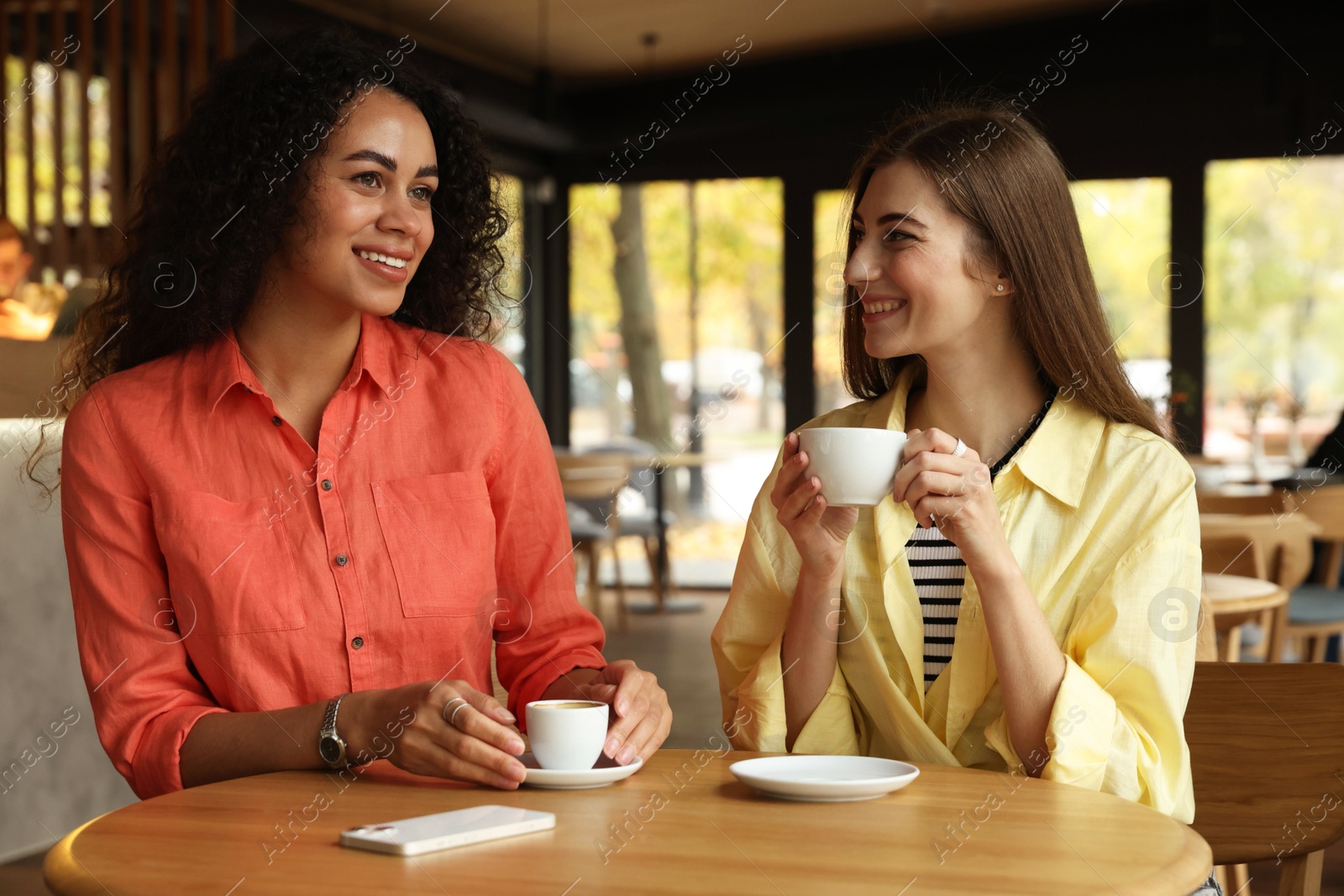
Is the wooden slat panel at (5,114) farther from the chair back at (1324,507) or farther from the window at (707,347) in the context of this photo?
the chair back at (1324,507)

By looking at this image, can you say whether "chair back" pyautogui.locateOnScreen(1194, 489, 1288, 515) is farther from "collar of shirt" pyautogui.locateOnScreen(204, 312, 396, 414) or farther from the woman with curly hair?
"collar of shirt" pyautogui.locateOnScreen(204, 312, 396, 414)

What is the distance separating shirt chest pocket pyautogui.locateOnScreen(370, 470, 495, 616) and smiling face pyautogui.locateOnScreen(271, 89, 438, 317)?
0.24 meters

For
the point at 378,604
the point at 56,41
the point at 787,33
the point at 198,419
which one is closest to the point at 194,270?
the point at 198,419

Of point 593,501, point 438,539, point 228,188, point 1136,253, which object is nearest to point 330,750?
point 438,539

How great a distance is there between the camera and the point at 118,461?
159 cm

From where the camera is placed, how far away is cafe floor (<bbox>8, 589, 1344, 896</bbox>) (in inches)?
99.2

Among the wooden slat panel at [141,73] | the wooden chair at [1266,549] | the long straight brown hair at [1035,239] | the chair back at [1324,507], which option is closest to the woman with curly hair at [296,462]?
the long straight brown hair at [1035,239]

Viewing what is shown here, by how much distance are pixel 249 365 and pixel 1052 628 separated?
107cm

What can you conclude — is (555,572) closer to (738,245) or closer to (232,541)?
(232,541)

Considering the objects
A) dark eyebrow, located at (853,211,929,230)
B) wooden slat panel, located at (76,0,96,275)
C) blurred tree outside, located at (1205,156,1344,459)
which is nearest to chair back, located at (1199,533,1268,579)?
dark eyebrow, located at (853,211,929,230)

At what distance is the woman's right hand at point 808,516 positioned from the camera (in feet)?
4.64

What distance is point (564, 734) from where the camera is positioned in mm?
1243

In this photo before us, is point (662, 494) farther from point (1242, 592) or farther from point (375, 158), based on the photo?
point (375, 158)

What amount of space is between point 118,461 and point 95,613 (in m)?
0.19
